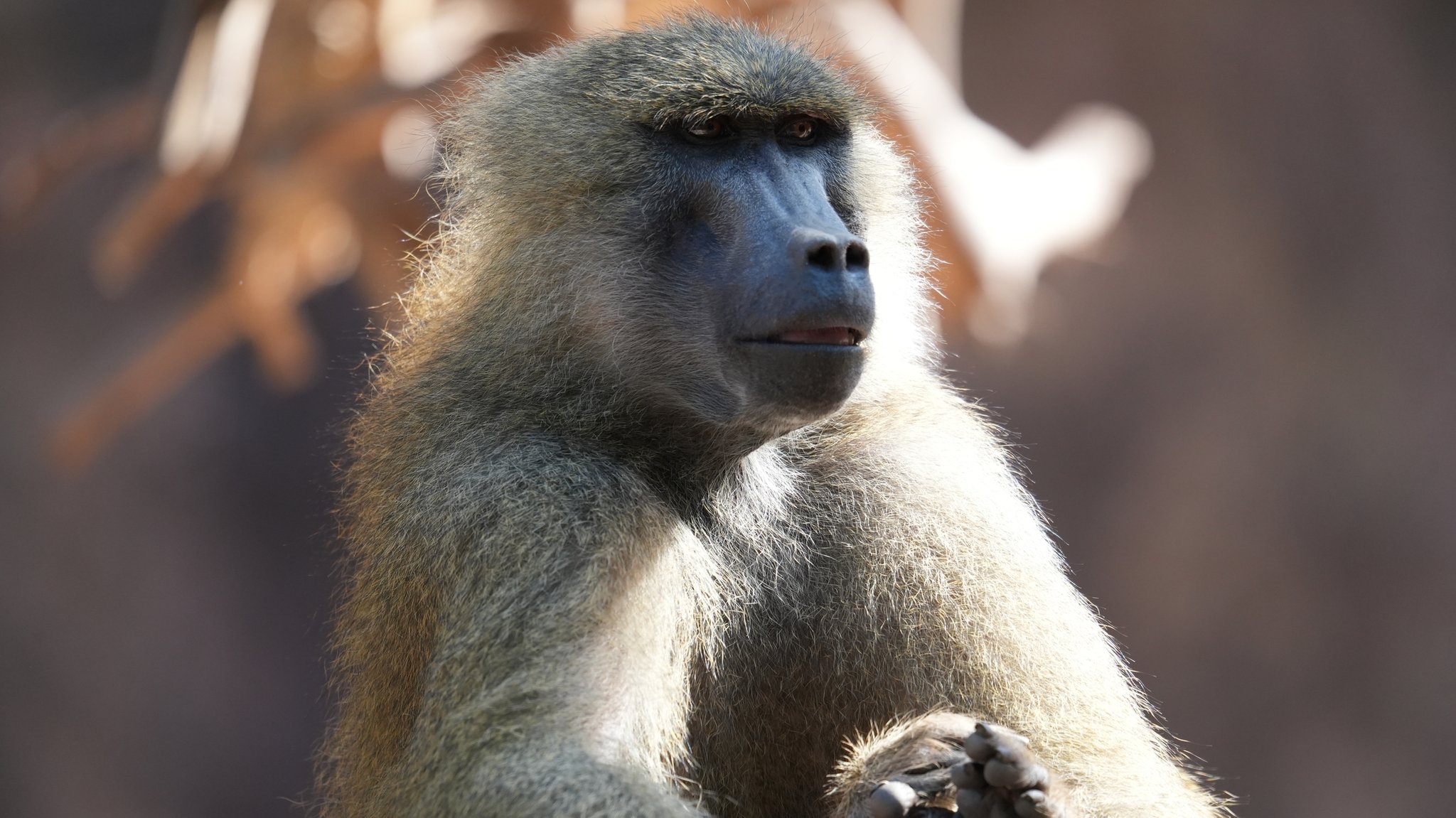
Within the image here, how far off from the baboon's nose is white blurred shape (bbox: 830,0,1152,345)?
9.90 ft

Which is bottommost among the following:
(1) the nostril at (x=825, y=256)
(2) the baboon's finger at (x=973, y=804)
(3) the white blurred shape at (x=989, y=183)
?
(3) the white blurred shape at (x=989, y=183)

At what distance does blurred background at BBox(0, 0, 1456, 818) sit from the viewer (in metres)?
9.20

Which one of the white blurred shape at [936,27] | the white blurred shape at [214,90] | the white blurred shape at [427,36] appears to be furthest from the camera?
the white blurred shape at [936,27]

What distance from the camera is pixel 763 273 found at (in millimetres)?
2719

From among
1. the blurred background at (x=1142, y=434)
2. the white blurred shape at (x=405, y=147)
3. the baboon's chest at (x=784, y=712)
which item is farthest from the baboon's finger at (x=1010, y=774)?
the blurred background at (x=1142, y=434)

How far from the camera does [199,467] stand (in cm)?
1002

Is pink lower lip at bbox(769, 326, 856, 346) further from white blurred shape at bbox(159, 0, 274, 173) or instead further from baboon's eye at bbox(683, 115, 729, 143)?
white blurred shape at bbox(159, 0, 274, 173)

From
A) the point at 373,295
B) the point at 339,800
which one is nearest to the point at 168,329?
the point at 373,295

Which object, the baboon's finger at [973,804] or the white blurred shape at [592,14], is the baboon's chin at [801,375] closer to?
the baboon's finger at [973,804]

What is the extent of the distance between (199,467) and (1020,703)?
831cm

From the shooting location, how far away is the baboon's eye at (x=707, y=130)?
3.02m

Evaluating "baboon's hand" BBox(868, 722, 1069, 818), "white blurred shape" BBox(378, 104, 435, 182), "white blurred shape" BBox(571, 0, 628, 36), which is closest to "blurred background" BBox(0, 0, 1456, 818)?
"white blurred shape" BBox(378, 104, 435, 182)

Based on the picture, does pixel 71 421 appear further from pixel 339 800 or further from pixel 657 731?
pixel 657 731

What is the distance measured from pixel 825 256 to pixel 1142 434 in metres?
7.23
